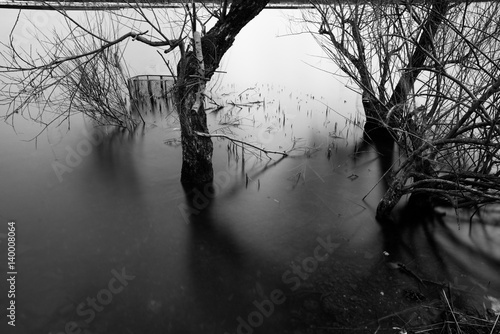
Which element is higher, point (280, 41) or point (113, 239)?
point (280, 41)

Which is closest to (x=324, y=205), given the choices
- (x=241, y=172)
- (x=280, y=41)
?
(x=241, y=172)

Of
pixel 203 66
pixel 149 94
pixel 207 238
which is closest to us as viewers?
pixel 207 238

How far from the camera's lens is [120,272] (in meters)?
4.10

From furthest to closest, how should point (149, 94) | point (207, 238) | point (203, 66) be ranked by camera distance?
point (149, 94) → point (203, 66) → point (207, 238)

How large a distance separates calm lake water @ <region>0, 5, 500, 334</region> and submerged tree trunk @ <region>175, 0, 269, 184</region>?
127cm

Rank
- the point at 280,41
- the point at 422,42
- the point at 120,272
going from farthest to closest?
the point at 280,41 < the point at 422,42 < the point at 120,272

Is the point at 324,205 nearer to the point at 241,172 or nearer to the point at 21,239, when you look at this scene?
the point at 241,172

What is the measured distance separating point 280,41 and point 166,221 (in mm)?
22303

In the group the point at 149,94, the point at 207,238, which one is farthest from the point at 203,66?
the point at 149,94

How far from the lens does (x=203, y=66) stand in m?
5.20

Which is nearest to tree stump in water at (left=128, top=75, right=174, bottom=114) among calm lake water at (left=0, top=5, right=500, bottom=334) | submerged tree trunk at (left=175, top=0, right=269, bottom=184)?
calm lake water at (left=0, top=5, right=500, bottom=334)

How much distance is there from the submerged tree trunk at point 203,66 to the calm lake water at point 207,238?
4.16ft

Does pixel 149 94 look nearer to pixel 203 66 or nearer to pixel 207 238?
pixel 203 66

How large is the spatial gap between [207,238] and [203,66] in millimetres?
2833
